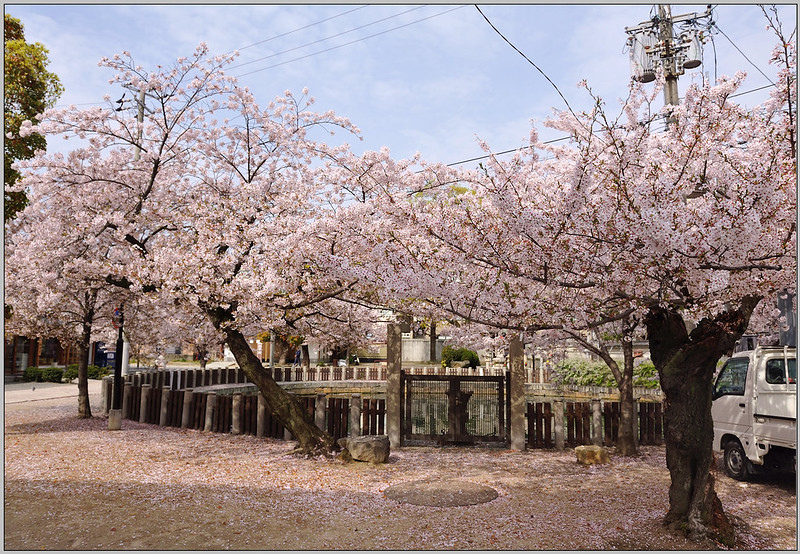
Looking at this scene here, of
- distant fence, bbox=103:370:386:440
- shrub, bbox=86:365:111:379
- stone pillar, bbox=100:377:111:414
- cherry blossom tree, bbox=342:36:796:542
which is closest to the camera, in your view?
cherry blossom tree, bbox=342:36:796:542

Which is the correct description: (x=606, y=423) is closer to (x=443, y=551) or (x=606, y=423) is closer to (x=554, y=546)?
(x=554, y=546)

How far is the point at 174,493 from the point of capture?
27.4ft

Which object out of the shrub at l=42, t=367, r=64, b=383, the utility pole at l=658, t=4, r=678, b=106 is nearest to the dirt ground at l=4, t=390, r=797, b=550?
the utility pole at l=658, t=4, r=678, b=106

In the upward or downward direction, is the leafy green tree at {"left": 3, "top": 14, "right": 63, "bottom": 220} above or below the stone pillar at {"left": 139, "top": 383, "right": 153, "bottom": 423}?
above

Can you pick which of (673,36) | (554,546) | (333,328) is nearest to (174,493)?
(554,546)

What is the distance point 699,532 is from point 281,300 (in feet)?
25.2

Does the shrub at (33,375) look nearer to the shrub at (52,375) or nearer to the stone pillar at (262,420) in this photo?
the shrub at (52,375)

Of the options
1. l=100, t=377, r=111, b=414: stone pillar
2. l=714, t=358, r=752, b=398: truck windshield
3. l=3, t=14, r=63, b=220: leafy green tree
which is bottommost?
l=100, t=377, r=111, b=414: stone pillar

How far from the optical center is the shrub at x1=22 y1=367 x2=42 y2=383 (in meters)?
30.5

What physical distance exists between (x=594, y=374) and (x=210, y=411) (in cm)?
1688

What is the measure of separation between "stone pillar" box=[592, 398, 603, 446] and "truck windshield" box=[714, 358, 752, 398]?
300 centimetres

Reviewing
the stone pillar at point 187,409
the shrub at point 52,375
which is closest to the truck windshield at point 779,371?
the stone pillar at point 187,409

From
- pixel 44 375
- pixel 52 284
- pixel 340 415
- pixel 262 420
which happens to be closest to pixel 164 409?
pixel 262 420

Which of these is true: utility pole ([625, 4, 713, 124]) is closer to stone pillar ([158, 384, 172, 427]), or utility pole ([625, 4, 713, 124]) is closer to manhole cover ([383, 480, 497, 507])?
manhole cover ([383, 480, 497, 507])
